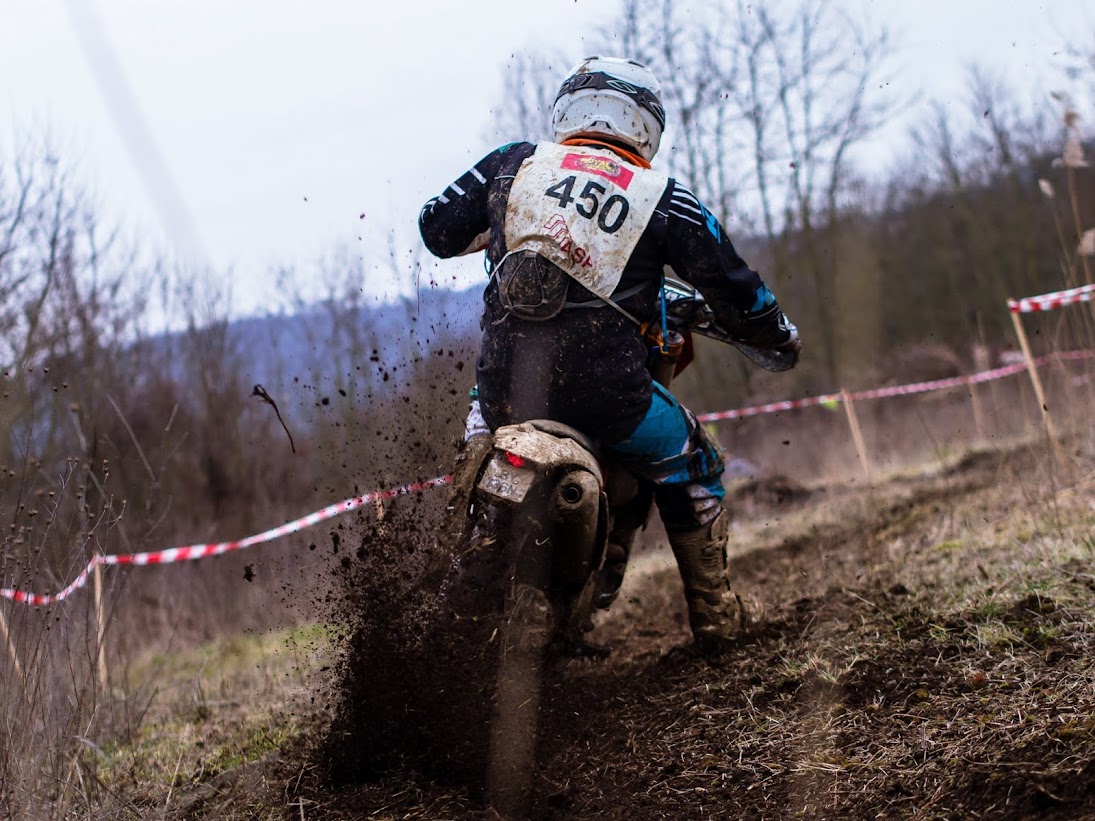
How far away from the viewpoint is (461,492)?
318cm

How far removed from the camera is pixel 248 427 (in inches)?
659

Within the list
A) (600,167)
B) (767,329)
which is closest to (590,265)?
(600,167)

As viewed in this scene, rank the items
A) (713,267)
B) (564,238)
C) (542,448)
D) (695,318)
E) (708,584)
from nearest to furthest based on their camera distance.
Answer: (542,448) < (564,238) < (713,267) < (695,318) < (708,584)

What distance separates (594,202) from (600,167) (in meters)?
0.14

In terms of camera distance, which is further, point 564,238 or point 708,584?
point 708,584

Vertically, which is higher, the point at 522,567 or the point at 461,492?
the point at 461,492

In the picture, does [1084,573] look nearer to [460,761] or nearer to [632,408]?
[632,408]

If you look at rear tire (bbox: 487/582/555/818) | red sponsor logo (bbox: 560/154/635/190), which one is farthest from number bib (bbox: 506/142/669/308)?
rear tire (bbox: 487/582/555/818)

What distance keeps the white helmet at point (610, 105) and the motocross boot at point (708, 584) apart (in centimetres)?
148

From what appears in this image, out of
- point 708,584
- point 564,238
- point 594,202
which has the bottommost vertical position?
point 708,584

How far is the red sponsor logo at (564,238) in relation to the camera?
3.32 metres

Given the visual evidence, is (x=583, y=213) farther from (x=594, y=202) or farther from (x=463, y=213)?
(x=463, y=213)

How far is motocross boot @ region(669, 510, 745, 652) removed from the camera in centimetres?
407

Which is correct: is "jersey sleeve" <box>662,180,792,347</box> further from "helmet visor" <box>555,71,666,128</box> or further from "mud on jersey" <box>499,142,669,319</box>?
"helmet visor" <box>555,71,666,128</box>
